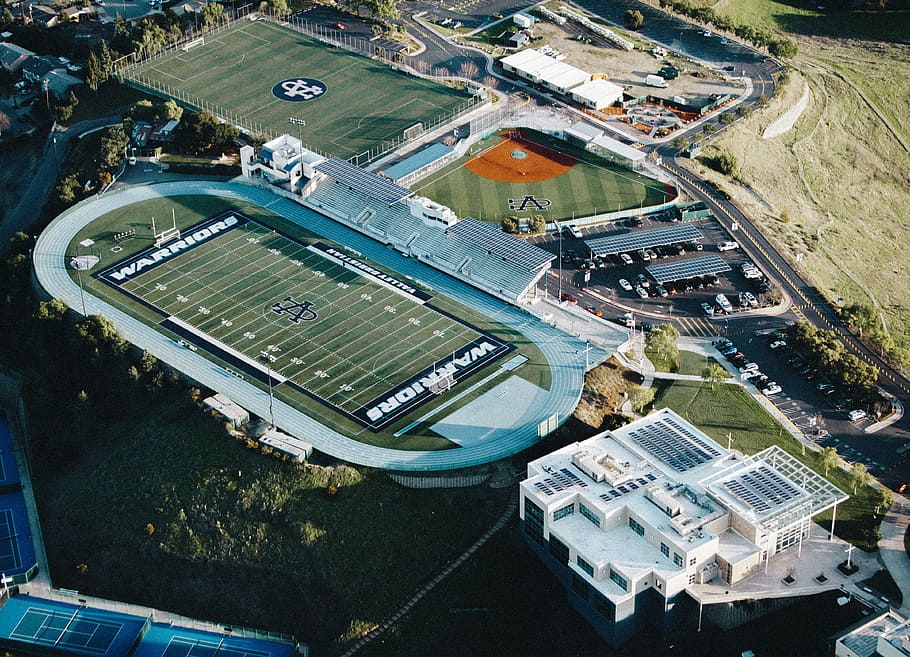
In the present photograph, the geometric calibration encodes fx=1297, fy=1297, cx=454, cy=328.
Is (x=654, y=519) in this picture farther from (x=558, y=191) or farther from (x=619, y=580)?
(x=558, y=191)

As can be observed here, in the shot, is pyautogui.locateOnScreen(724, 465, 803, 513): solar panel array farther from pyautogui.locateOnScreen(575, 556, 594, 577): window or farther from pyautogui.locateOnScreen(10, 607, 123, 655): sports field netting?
pyautogui.locateOnScreen(10, 607, 123, 655): sports field netting

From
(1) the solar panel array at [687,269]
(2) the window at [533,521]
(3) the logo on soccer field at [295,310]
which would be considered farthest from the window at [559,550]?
(1) the solar panel array at [687,269]

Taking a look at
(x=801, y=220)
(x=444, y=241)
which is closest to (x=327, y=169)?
(x=444, y=241)

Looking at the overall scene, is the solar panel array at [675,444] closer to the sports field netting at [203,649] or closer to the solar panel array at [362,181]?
the sports field netting at [203,649]

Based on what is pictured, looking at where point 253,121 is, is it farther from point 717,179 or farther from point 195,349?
point 717,179

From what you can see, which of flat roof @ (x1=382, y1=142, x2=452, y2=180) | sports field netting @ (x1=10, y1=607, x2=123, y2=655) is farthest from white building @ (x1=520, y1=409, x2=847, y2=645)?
flat roof @ (x1=382, y1=142, x2=452, y2=180)

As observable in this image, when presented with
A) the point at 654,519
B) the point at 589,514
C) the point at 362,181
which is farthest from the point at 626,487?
the point at 362,181
